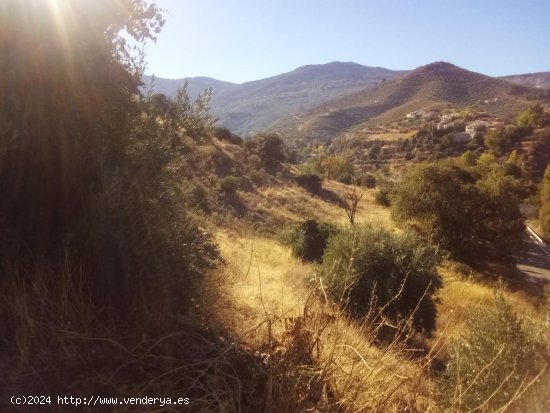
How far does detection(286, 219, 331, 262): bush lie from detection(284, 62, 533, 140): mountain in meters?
82.2

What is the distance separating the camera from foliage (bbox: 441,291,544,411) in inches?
139

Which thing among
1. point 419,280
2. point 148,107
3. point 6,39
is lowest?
point 419,280

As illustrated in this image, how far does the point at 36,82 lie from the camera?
3797 mm

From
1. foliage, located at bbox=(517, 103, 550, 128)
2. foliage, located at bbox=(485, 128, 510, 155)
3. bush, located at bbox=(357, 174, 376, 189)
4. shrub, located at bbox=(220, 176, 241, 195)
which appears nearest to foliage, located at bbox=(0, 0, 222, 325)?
shrub, located at bbox=(220, 176, 241, 195)

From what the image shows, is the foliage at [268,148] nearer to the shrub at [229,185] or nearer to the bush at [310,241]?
the shrub at [229,185]

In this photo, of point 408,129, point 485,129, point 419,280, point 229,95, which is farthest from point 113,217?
point 229,95

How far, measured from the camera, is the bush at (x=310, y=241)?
48.9 ft

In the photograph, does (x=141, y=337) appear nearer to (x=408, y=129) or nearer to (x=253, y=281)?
(x=253, y=281)

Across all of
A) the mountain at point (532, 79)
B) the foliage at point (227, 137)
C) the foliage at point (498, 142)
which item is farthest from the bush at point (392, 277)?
the mountain at point (532, 79)

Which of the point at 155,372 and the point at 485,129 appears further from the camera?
the point at 485,129

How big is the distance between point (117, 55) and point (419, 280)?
269 inches

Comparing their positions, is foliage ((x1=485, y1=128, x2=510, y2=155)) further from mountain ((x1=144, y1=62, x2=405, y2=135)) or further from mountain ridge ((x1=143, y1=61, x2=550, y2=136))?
mountain ((x1=144, y1=62, x2=405, y2=135))

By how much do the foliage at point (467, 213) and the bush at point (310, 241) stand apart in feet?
27.6

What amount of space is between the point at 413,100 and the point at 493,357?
364ft
